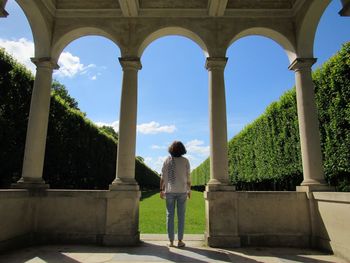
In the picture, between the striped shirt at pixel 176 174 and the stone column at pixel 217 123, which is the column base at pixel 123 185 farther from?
the stone column at pixel 217 123

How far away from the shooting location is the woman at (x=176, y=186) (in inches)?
266

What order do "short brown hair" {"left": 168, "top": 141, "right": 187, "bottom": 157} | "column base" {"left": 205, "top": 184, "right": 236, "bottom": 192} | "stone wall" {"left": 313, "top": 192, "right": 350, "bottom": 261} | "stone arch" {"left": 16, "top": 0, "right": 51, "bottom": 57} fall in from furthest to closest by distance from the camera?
1. "stone arch" {"left": 16, "top": 0, "right": 51, "bottom": 57}
2. "column base" {"left": 205, "top": 184, "right": 236, "bottom": 192}
3. "short brown hair" {"left": 168, "top": 141, "right": 187, "bottom": 157}
4. "stone wall" {"left": 313, "top": 192, "right": 350, "bottom": 261}

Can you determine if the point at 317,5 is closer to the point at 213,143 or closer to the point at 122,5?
the point at 213,143

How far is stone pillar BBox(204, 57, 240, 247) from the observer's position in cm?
727

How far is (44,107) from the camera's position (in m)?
8.25

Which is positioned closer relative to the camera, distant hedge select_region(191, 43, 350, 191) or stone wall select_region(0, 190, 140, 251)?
stone wall select_region(0, 190, 140, 251)

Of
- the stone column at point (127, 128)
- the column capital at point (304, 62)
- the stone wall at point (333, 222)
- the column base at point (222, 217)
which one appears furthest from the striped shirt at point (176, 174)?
the column capital at point (304, 62)

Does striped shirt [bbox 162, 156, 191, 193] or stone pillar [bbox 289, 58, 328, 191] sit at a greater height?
stone pillar [bbox 289, 58, 328, 191]

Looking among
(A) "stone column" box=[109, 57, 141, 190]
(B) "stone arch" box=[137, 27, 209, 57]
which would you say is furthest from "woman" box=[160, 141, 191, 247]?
(B) "stone arch" box=[137, 27, 209, 57]

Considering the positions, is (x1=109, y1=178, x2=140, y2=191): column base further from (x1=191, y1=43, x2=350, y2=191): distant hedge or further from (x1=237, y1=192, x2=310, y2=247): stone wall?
(x1=191, y1=43, x2=350, y2=191): distant hedge

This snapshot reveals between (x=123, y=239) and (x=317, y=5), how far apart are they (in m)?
7.75

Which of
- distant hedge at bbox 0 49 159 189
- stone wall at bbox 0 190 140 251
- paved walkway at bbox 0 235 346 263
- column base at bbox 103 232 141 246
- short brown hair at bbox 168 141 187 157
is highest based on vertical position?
distant hedge at bbox 0 49 159 189

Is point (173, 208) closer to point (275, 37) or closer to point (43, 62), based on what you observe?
point (43, 62)

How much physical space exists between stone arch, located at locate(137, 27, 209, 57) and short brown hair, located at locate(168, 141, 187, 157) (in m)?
3.02
